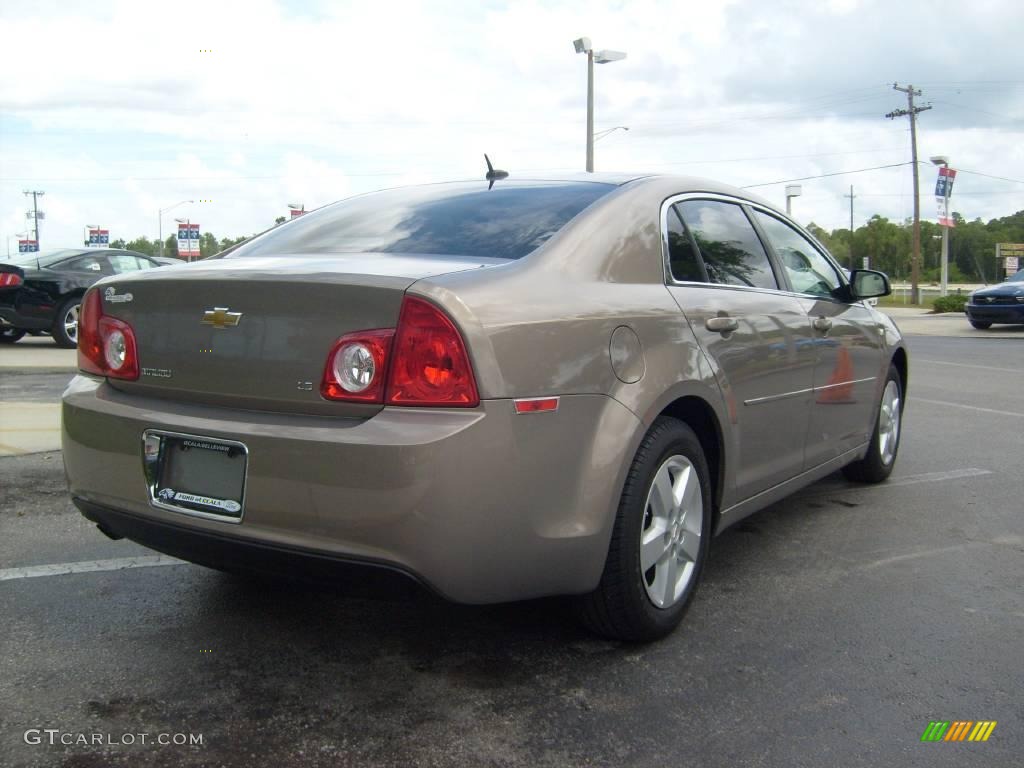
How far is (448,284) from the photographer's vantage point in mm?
2732

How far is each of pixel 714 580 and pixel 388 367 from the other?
6.23 ft

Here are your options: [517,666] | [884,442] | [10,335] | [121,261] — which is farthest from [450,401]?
[10,335]

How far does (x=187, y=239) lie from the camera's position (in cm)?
6356

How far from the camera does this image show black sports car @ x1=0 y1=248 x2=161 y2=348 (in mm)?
13359

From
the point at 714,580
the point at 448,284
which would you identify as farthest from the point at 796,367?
the point at 448,284

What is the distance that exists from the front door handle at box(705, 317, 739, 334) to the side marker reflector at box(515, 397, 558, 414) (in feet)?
3.15

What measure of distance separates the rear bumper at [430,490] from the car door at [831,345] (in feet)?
5.79

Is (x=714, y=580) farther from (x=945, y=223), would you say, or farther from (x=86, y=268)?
(x=945, y=223)

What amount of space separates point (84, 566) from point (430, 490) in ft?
6.94

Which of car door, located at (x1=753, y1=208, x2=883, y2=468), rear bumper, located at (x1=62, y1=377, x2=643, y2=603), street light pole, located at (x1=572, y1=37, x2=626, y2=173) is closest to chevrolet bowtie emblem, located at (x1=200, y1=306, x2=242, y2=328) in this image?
rear bumper, located at (x1=62, y1=377, x2=643, y2=603)

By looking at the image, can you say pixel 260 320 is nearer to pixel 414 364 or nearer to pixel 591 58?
pixel 414 364

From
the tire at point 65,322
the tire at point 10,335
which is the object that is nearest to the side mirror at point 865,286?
the tire at point 65,322

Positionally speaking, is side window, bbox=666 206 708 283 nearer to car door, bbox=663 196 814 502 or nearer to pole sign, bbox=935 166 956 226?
car door, bbox=663 196 814 502

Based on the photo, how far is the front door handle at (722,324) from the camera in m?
3.55
